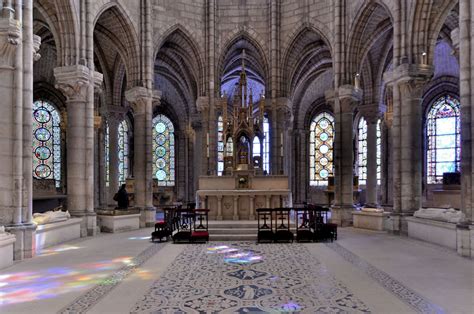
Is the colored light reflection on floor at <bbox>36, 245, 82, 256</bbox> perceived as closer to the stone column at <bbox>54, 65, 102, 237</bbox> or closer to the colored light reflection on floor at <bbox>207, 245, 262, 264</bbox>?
the stone column at <bbox>54, 65, 102, 237</bbox>

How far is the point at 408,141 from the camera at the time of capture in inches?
579

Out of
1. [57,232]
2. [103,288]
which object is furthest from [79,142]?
[103,288]

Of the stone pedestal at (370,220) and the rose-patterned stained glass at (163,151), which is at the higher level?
the rose-patterned stained glass at (163,151)

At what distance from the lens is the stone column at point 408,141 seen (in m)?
14.6

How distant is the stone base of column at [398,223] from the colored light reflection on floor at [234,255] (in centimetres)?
622

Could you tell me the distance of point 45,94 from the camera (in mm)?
27984

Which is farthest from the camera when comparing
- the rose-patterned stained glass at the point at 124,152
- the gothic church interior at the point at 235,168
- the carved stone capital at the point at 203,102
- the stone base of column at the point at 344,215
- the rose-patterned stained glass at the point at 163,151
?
the rose-patterned stained glass at the point at 163,151

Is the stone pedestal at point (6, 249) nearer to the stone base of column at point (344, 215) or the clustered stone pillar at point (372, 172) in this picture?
the stone base of column at point (344, 215)

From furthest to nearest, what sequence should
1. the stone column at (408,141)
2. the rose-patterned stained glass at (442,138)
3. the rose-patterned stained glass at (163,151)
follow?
the rose-patterned stained glass at (163,151)
the rose-patterned stained glass at (442,138)
the stone column at (408,141)

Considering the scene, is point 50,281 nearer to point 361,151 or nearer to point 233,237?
point 233,237

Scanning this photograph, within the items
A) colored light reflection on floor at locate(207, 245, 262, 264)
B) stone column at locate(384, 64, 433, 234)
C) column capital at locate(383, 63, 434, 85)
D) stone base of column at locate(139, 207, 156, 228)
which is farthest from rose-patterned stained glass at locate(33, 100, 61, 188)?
column capital at locate(383, 63, 434, 85)

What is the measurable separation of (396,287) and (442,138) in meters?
23.1

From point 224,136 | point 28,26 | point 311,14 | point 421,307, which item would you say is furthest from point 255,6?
point 421,307

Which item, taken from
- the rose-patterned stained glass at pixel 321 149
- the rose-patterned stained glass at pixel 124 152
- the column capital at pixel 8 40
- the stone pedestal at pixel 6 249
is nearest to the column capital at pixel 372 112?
the rose-patterned stained glass at pixel 321 149
